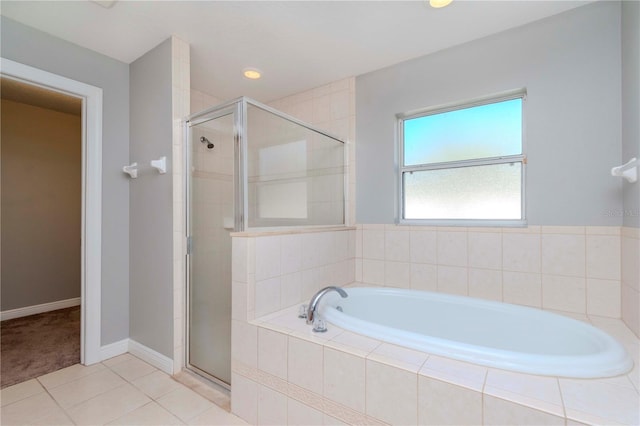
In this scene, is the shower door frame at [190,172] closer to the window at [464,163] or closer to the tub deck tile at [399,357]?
the tub deck tile at [399,357]

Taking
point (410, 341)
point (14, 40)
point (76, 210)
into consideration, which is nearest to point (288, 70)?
point (14, 40)

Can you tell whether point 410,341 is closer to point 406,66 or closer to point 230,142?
point 230,142

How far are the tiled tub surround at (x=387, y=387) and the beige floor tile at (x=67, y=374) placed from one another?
118cm

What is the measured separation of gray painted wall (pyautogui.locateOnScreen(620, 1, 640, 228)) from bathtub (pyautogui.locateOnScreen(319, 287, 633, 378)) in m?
0.67

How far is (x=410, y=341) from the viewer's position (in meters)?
1.25

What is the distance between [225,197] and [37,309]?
10.0 feet

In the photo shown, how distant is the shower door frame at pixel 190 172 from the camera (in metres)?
1.75

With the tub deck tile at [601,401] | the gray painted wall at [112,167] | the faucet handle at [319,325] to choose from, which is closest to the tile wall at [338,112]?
the faucet handle at [319,325]

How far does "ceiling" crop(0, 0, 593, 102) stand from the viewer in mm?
1724

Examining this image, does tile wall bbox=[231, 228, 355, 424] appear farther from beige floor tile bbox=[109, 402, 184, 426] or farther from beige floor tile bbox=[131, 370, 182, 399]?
beige floor tile bbox=[131, 370, 182, 399]

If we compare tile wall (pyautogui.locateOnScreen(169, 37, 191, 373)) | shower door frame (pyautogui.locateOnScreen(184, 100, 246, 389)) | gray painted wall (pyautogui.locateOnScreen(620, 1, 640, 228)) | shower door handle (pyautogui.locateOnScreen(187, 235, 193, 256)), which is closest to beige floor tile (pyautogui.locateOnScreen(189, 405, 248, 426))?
shower door frame (pyautogui.locateOnScreen(184, 100, 246, 389))

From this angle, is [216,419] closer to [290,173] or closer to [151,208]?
[151,208]

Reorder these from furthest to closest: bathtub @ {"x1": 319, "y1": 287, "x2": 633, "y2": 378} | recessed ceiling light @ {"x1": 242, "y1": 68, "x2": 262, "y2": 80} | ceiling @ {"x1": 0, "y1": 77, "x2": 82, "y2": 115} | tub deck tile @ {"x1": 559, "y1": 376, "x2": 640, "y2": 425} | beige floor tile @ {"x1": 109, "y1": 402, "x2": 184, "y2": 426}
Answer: ceiling @ {"x1": 0, "y1": 77, "x2": 82, "y2": 115} < recessed ceiling light @ {"x1": 242, "y1": 68, "x2": 262, "y2": 80} < beige floor tile @ {"x1": 109, "y1": 402, "x2": 184, "y2": 426} < bathtub @ {"x1": 319, "y1": 287, "x2": 633, "y2": 378} < tub deck tile @ {"x1": 559, "y1": 376, "x2": 640, "y2": 425}

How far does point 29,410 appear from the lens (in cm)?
157
